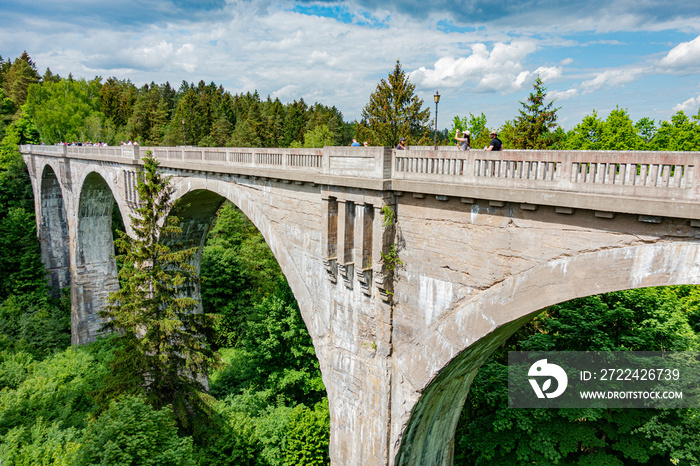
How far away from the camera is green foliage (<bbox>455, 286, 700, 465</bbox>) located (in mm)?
13867

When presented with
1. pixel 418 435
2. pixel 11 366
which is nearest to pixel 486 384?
pixel 418 435

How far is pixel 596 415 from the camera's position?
13773 mm

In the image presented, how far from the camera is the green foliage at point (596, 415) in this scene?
45.5 feet

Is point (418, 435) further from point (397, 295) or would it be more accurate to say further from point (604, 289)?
point (604, 289)

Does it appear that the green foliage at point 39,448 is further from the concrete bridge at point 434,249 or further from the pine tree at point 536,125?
the pine tree at point 536,125

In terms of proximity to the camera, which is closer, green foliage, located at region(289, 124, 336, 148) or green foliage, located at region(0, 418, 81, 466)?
green foliage, located at region(0, 418, 81, 466)

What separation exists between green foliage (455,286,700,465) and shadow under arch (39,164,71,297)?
121 feet

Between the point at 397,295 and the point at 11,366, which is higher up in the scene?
the point at 397,295

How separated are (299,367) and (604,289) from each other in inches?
757

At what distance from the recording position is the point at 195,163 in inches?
680

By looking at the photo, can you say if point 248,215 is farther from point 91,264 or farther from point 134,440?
point 91,264

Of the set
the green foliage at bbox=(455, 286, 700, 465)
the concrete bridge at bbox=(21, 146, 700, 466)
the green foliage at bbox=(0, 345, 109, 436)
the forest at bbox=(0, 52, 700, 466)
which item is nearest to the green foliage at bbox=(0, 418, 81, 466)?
the forest at bbox=(0, 52, 700, 466)

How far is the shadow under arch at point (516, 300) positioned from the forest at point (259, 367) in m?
5.15

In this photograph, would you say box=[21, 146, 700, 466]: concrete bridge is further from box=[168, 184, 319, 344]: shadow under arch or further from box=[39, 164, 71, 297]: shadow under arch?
box=[39, 164, 71, 297]: shadow under arch
